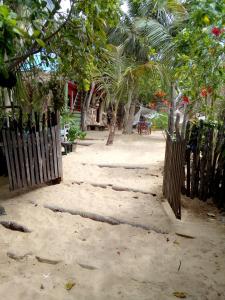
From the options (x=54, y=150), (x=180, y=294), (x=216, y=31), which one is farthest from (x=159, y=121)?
(x=180, y=294)

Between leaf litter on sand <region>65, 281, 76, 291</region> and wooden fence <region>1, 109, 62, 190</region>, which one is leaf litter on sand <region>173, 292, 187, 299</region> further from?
wooden fence <region>1, 109, 62, 190</region>

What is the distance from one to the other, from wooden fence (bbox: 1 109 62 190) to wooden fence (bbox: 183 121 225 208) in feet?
7.93

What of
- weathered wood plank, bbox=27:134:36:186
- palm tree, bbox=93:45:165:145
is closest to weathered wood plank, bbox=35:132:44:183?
weathered wood plank, bbox=27:134:36:186

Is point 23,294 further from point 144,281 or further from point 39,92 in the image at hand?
point 39,92

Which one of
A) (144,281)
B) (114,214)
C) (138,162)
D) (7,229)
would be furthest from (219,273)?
(138,162)

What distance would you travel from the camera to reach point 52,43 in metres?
4.04

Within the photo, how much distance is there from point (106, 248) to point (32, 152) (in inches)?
96.6

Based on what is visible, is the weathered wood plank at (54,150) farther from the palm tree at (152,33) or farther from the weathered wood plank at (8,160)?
the palm tree at (152,33)

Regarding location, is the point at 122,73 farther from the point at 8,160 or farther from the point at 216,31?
the point at 216,31

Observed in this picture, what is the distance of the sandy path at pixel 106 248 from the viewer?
98.7 inches

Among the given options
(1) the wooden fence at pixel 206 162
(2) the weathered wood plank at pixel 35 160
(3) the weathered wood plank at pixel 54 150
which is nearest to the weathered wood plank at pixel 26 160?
(2) the weathered wood plank at pixel 35 160

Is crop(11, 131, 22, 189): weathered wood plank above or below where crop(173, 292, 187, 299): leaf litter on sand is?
above

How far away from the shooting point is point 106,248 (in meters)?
3.25

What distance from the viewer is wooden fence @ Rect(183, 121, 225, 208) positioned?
4383mm
